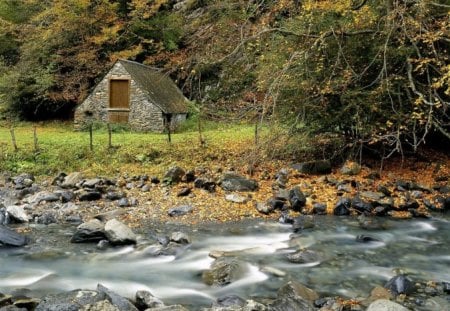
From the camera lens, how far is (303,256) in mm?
7309

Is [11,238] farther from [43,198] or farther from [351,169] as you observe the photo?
[351,169]

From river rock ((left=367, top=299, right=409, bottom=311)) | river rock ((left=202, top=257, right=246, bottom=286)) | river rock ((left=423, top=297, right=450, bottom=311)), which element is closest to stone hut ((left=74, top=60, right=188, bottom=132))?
river rock ((left=202, top=257, right=246, bottom=286))

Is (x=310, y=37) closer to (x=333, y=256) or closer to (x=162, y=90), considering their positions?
(x=333, y=256)

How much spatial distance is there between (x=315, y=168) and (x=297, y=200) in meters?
2.77

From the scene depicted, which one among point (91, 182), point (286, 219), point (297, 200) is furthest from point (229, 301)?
point (91, 182)

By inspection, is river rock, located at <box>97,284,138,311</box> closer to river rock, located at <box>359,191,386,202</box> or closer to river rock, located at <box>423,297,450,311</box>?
river rock, located at <box>423,297,450,311</box>

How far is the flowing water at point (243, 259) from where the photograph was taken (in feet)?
21.1

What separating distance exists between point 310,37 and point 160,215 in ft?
19.8

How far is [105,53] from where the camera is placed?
92.2 ft

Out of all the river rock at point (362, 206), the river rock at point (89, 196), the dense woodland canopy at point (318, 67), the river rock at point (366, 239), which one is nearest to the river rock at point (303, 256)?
the river rock at point (366, 239)

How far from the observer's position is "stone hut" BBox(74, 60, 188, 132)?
23.2 m

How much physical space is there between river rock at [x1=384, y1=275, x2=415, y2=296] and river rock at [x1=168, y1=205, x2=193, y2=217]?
472cm

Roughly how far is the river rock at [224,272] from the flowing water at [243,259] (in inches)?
3.8

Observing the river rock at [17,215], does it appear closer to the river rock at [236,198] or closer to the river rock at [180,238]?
the river rock at [180,238]
